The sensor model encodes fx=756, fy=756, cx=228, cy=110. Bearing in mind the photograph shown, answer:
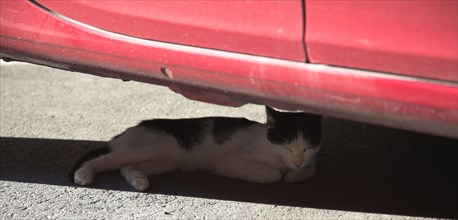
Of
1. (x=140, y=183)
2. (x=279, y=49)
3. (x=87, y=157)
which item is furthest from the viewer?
(x=87, y=157)

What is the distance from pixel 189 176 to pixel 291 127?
0.63 meters

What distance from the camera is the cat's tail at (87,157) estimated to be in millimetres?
3971

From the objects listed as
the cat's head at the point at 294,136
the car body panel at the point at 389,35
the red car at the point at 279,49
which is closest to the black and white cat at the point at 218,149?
the cat's head at the point at 294,136

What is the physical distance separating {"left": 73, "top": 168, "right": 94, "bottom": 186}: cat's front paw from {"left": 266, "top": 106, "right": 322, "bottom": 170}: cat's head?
104 cm

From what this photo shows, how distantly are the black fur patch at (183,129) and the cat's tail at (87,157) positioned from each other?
0.32m

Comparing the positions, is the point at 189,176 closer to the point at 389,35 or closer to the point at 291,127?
the point at 291,127

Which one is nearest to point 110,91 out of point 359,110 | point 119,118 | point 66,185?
point 119,118

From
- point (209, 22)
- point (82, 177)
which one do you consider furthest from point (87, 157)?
point (209, 22)

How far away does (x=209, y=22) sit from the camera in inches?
117

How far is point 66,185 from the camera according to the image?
3.90 m

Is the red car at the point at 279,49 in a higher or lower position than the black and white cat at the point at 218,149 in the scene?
higher

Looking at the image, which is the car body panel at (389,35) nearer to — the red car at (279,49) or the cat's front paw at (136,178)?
the red car at (279,49)

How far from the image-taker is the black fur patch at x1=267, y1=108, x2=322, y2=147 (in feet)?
13.8

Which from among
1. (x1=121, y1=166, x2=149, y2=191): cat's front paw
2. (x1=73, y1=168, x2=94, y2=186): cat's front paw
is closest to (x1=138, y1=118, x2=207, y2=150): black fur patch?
(x1=121, y1=166, x2=149, y2=191): cat's front paw
